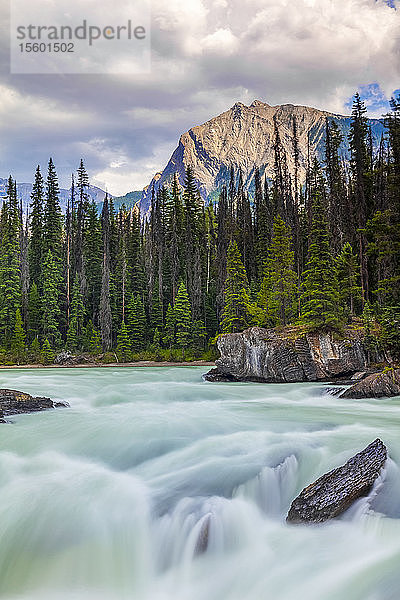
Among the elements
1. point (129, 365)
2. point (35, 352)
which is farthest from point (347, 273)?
point (35, 352)

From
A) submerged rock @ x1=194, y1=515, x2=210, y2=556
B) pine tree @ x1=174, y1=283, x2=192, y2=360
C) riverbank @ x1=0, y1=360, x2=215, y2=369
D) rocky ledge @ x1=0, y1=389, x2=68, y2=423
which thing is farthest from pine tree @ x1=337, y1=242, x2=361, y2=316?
submerged rock @ x1=194, y1=515, x2=210, y2=556

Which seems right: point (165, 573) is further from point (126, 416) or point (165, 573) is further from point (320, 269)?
point (320, 269)

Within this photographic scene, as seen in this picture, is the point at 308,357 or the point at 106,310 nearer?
the point at 308,357

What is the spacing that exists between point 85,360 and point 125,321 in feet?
31.0

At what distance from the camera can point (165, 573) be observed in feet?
18.4

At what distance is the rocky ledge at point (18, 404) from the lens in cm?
1190

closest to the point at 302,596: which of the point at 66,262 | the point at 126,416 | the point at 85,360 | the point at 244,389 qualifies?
the point at 126,416

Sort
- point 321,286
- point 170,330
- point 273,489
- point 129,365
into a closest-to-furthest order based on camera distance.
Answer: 1. point 273,489
2. point 321,286
3. point 129,365
4. point 170,330

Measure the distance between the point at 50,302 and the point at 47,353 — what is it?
6089 millimetres

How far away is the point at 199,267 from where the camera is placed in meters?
46.3

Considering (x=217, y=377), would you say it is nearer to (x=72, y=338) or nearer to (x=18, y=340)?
(x=72, y=338)

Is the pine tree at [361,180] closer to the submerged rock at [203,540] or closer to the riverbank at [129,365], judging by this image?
the riverbank at [129,365]

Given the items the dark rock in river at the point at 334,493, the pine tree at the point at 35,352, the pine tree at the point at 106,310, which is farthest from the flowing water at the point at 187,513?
the pine tree at the point at 106,310

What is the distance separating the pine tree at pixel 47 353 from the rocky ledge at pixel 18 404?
22.7m
